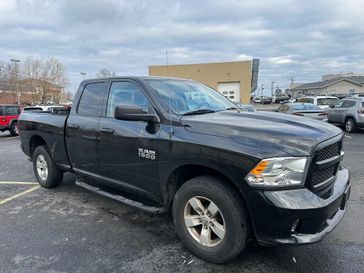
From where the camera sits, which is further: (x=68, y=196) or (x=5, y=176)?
(x=5, y=176)

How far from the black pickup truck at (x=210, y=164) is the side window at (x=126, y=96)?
13 millimetres

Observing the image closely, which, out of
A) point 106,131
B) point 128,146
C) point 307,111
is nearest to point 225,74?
point 307,111

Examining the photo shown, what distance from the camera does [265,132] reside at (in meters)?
2.87

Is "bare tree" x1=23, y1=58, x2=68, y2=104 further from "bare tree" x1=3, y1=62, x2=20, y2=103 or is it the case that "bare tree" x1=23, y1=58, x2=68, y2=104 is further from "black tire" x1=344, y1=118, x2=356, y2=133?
"black tire" x1=344, y1=118, x2=356, y2=133

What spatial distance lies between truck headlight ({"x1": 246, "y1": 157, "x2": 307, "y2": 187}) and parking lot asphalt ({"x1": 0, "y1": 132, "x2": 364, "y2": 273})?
963 mm

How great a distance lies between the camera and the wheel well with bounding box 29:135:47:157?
594 cm

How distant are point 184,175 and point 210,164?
1.72 feet

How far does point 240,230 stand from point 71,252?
1.85 m

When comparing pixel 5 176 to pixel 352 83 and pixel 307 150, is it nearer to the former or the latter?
pixel 307 150

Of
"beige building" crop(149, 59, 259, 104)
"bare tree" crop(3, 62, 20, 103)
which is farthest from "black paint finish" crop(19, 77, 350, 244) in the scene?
"bare tree" crop(3, 62, 20, 103)

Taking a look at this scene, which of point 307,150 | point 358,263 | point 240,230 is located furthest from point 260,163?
point 358,263

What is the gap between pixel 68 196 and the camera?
5.44 metres

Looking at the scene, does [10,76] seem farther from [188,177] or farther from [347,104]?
[188,177]

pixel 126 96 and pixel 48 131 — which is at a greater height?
A: pixel 126 96
